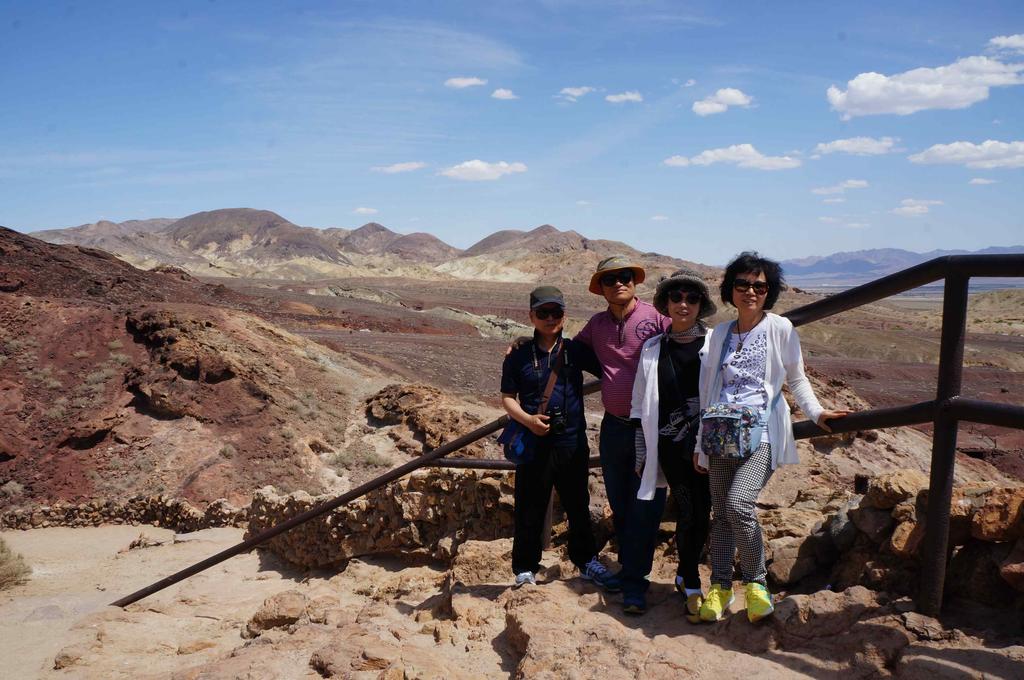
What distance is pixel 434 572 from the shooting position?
16.8 ft

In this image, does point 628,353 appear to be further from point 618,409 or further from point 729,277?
point 729,277

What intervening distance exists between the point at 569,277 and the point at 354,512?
261ft

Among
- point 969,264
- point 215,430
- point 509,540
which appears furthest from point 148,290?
point 969,264

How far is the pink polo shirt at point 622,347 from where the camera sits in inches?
136

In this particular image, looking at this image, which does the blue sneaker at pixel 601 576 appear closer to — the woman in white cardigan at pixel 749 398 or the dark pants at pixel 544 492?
the dark pants at pixel 544 492

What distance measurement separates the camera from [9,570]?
769 cm

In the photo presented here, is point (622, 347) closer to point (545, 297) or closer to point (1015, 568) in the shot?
point (545, 297)

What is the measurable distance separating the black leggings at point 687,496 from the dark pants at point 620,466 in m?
0.21

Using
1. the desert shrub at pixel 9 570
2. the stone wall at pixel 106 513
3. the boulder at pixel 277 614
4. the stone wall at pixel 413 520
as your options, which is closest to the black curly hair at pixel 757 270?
the stone wall at pixel 413 520

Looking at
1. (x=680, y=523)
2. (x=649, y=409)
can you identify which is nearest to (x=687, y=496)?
(x=680, y=523)

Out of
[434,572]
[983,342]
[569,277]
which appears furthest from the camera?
[569,277]

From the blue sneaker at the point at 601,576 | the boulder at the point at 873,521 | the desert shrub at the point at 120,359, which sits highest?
the boulder at the point at 873,521

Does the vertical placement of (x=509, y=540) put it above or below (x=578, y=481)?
below

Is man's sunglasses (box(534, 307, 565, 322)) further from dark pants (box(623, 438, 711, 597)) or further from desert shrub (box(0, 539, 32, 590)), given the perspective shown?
desert shrub (box(0, 539, 32, 590))
